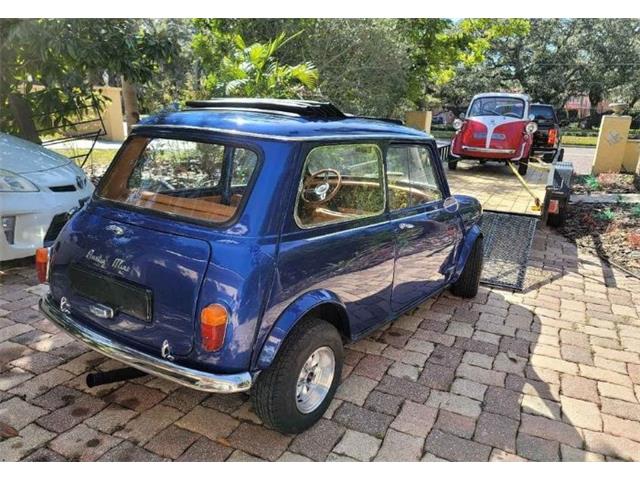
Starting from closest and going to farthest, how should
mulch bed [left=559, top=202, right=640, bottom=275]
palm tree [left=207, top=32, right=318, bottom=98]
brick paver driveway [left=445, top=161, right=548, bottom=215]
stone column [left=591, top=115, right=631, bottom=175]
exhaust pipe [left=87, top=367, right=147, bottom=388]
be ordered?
exhaust pipe [left=87, top=367, right=147, bottom=388] < mulch bed [left=559, top=202, right=640, bottom=275] < brick paver driveway [left=445, top=161, right=548, bottom=215] < palm tree [left=207, top=32, right=318, bottom=98] < stone column [left=591, top=115, right=631, bottom=175]

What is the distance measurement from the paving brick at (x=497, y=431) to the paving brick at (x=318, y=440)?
0.80 m

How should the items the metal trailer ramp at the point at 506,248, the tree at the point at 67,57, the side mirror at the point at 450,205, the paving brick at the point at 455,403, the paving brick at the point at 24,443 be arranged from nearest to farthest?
the paving brick at the point at 24,443, the paving brick at the point at 455,403, the side mirror at the point at 450,205, the metal trailer ramp at the point at 506,248, the tree at the point at 67,57

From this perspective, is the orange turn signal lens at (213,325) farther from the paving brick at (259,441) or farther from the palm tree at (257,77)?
the palm tree at (257,77)

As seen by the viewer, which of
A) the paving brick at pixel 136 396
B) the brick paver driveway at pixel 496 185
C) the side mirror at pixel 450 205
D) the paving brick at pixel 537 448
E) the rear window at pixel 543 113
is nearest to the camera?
Answer: the paving brick at pixel 537 448

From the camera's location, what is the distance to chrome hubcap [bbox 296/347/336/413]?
8.74 feet

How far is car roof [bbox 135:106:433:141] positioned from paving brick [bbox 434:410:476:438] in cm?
177

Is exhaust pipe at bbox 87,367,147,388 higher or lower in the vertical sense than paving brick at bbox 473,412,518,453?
higher

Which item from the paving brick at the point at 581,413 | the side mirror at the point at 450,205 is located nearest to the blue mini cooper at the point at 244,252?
the side mirror at the point at 450,205

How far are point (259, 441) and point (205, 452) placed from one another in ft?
0.93

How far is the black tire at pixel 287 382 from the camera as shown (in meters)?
2.41

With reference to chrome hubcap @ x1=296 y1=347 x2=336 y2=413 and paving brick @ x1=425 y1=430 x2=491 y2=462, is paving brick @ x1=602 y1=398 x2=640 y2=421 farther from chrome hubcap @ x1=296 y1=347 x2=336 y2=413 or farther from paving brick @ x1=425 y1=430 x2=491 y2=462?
chrome hubcap @ x1=296 y1=347 x2=336 y2=413

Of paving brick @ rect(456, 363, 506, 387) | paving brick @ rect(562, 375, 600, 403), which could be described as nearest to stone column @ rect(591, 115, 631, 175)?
paving brick @ rect(562, 375, 600, 403)

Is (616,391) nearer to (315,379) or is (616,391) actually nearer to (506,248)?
(315,379)

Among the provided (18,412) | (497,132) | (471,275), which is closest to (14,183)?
(18,412)
